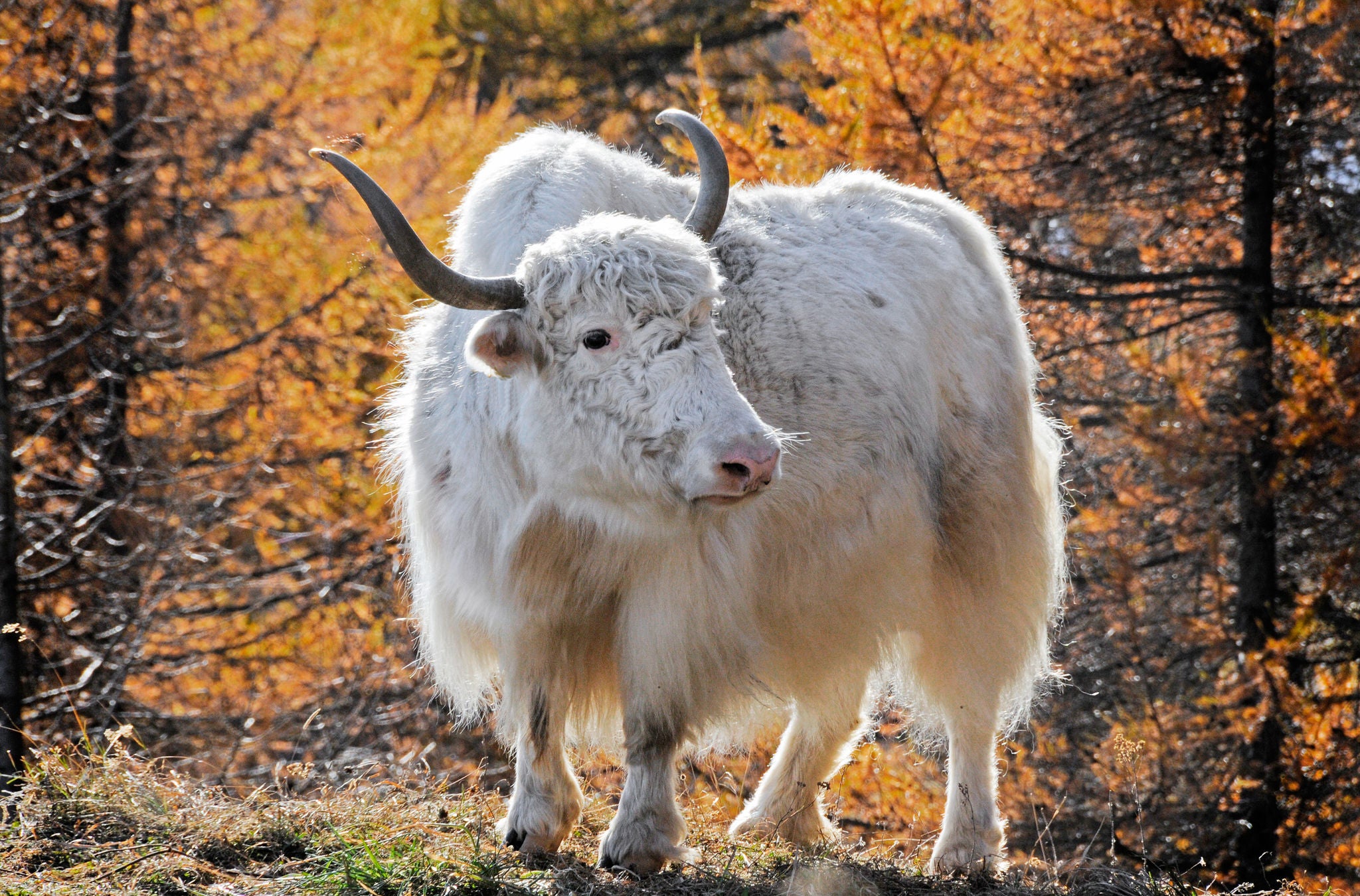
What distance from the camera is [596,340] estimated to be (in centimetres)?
336

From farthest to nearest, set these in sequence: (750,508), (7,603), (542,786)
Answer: (7,603) → (750,508) → (542,786)

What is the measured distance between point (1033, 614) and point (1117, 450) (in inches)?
139

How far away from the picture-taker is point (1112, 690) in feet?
25.8

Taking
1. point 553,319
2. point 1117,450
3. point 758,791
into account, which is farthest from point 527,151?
point 1117,450

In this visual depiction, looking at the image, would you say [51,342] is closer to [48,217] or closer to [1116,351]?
[48,217]

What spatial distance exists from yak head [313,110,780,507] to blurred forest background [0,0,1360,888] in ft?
9.12

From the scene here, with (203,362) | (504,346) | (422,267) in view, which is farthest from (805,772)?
(203,362)

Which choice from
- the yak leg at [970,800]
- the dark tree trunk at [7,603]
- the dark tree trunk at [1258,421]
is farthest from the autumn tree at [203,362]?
the dark tree trunk at [1258,421]

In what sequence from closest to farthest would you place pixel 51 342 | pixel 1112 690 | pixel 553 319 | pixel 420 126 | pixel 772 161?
pixel 553 319
pixel 772 161
pixel 1112 690
pixel 51 342
pixel 420 126

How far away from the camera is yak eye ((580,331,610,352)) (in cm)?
335

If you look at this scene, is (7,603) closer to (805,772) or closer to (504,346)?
(504,346)

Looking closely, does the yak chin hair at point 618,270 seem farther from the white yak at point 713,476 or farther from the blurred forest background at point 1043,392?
the blurred forest background at point 1043,392

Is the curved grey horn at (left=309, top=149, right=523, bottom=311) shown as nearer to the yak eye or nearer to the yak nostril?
the yak eye

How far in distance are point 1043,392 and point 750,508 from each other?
441 centimetres
